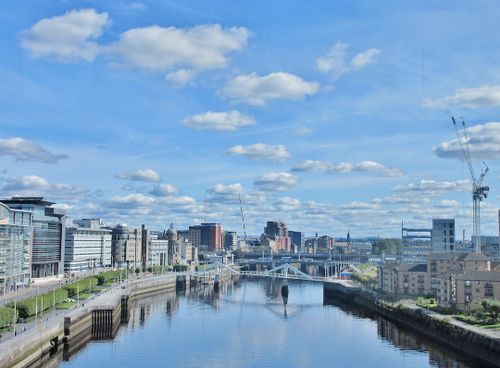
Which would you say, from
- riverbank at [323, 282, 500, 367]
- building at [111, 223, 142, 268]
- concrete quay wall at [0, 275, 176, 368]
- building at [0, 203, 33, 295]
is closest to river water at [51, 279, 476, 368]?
riverbank at [323, 282, 500, 367]

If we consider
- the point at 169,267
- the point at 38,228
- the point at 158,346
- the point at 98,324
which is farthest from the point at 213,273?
the point at 158,346

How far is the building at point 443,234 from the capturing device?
185625 millimetres

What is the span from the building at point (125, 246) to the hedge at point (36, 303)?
9311 cm

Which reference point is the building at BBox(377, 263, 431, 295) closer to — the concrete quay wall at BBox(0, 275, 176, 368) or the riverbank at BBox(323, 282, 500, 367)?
the riverbank at BBox(323, 282, 500, 367)

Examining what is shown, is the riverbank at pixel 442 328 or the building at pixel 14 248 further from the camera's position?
the building at pixel 14 248

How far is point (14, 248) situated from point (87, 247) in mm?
63168

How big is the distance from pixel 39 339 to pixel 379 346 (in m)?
33.9

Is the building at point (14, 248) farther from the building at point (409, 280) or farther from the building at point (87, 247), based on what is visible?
the building at point (409, 280)

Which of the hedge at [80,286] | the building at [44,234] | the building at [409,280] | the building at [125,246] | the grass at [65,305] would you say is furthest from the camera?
the building at [125,246]

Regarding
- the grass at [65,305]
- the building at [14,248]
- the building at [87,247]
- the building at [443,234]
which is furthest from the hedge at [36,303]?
the building at [443,234]

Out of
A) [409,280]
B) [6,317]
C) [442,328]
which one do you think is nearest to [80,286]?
[6,317]

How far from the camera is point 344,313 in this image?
100812mm

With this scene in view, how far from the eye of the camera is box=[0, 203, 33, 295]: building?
89.6 metres

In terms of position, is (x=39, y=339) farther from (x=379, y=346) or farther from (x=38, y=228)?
(x=38, y=228)
